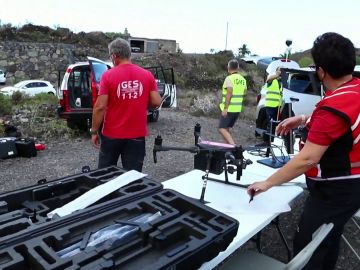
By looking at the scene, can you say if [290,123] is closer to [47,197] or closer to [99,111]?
[99,111]

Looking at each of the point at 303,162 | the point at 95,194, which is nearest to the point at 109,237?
the point at 95,194

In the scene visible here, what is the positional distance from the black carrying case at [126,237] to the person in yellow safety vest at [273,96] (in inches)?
→ 242

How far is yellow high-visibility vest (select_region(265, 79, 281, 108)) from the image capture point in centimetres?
741

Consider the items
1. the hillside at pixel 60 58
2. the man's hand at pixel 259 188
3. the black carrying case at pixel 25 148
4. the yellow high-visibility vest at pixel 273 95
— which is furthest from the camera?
the hillside at pixel 60 58

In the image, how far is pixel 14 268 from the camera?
1.12 m

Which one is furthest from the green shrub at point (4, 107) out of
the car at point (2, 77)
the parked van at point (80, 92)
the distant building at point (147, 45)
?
the distant building at point (147, 45)

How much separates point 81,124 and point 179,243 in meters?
7.61

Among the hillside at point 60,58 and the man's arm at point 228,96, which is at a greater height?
the hillside at point 60,58

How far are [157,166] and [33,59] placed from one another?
20.8 metres

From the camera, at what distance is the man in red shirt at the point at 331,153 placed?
1772 mm

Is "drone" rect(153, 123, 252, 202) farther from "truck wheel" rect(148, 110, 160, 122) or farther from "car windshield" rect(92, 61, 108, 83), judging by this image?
"truck wheel" rect(148, 110, 160, 122)

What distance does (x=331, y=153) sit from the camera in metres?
1.90

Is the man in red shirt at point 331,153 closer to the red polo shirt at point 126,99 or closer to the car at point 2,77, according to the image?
the red polo shirt at point 126,99

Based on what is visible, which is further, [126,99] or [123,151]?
[123,151]
